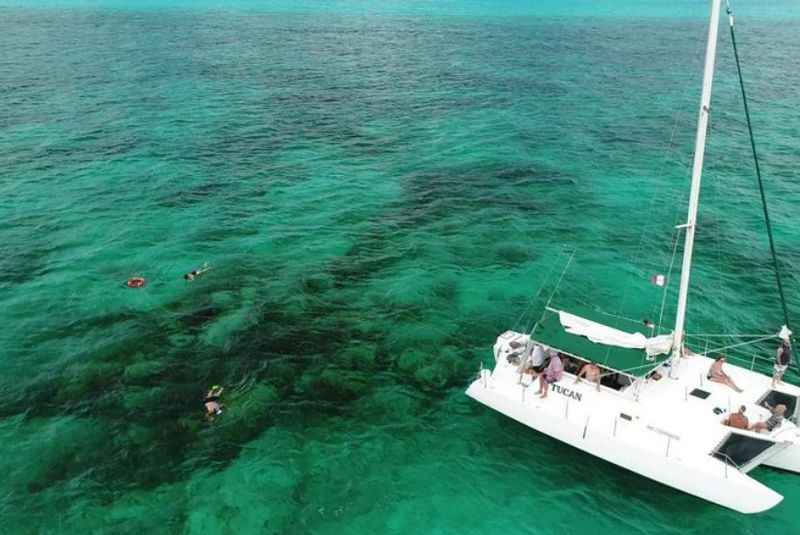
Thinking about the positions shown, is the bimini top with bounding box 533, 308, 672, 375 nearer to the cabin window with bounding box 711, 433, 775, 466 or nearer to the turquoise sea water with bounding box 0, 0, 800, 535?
the cabin window with bounding box 711, 433, 775, 466

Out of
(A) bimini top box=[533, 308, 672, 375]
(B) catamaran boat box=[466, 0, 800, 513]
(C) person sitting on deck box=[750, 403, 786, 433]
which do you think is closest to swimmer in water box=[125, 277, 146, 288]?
(B) catamaran boat box=[466, 0, 800, 513]

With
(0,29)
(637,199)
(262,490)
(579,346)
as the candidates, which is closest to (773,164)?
(637,199)

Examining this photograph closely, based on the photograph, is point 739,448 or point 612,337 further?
point 612,337

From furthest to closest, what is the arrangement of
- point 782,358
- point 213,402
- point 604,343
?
point 213,402, point 604,343, point 782,358

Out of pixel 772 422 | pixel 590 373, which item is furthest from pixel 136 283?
pixel 772 422

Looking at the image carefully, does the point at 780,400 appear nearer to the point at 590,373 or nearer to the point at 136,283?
the point at 590,373

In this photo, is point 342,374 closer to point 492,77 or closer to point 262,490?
point 262,490
